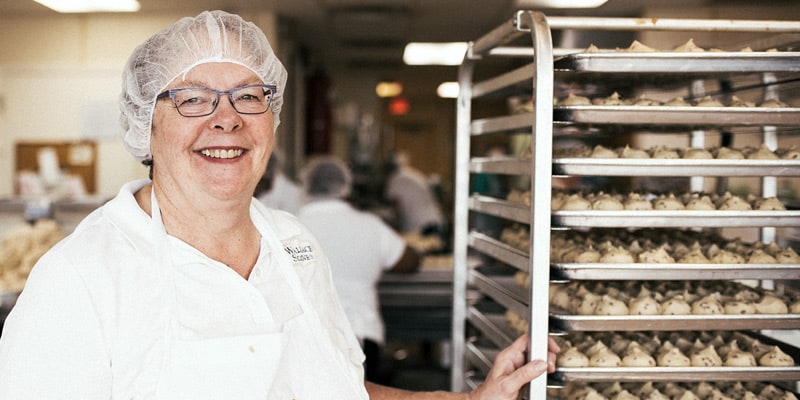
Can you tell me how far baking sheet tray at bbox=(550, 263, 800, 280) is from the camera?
1.72 metres

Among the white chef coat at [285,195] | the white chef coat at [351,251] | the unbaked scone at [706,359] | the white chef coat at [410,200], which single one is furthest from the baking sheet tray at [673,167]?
the white chef coat at [410,200]

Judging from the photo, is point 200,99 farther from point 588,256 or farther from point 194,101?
point 588,256

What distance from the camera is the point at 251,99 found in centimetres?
163

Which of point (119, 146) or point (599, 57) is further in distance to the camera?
point (119, 146)

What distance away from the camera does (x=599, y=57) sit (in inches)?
66.1

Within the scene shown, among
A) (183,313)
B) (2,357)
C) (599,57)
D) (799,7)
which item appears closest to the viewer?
(2,357)

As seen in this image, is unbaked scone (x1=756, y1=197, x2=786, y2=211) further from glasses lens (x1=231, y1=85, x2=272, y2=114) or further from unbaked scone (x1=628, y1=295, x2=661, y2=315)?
glasses lens (x1=231, y1=85, x2=272, y2=114)

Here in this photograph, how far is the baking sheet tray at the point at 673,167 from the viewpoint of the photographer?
1706mm

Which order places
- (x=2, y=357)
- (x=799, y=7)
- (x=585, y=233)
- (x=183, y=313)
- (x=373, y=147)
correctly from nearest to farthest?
(x=2, y=357), (x=183, y=313), (x=585, y=233), (x=799, y=7), (x=373, y=147)

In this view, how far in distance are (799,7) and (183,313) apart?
15.1ft

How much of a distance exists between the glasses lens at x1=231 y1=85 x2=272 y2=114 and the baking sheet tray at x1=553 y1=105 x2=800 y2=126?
669 mm

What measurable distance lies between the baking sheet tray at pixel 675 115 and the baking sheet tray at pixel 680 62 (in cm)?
9

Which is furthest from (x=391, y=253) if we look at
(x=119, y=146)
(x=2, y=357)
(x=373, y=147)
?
(x=373, y=147)

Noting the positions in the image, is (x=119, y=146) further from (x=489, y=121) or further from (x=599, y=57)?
(x=599, y=57)
